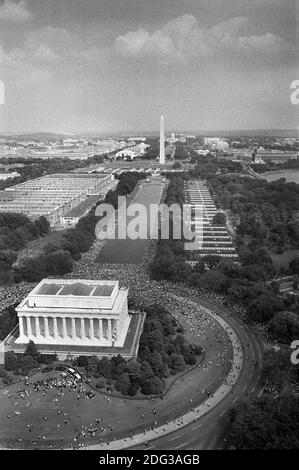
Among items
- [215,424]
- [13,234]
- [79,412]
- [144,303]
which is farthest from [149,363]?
[13,234]

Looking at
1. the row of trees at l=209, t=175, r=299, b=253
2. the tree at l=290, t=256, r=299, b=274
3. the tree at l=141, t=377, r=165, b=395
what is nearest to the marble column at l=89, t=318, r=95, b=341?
the tree at l=141, t=377, r=165, b=395

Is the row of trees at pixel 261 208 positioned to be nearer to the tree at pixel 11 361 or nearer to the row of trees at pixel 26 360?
the row of trees at pixel 26 360

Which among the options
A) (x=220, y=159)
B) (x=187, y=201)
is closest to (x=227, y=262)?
(x=187, y=201)

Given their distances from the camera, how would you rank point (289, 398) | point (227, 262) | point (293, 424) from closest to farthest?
1. point (293, 424)
2. point (289, 398)
3. point (227, 262)

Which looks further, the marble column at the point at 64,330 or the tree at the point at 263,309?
the tree at the point at 263,309

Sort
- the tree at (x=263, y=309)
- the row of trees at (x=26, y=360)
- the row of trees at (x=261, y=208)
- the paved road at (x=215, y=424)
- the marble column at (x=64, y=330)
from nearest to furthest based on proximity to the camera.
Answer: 1. the paved road at (x=215, y=424)
2. the row of trees at (x=26, y=360)
3. the marble column at (x=64, y=330)
4. the tree at (x=263, y=309)
5. the row of trees at (x=261, y=208)

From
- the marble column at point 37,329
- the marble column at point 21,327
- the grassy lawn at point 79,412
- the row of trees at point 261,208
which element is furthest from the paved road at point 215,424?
the row of trees at point 261,208

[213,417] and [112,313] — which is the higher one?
[112,313]

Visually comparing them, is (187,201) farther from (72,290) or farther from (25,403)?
(25,403)

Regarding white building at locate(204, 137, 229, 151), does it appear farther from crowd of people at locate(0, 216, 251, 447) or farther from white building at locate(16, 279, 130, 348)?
white building at locate(16, 279, 130, 348)
